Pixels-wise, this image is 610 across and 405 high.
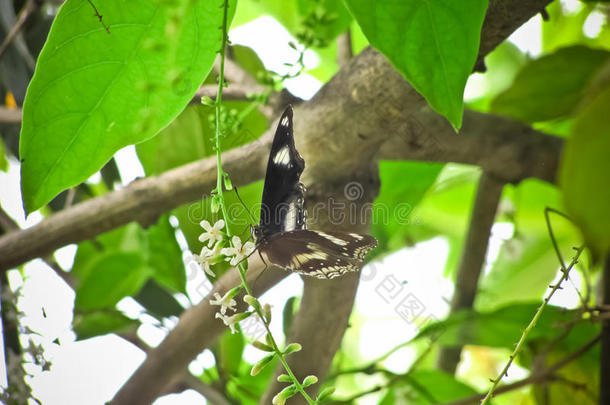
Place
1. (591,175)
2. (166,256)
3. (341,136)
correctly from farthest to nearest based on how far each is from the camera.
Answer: (166,256), (341,136), (591,175)

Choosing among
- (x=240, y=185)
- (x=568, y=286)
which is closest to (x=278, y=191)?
(x=240, y=185)

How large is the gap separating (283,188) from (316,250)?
27 mm

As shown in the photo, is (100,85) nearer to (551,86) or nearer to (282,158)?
(282,158)

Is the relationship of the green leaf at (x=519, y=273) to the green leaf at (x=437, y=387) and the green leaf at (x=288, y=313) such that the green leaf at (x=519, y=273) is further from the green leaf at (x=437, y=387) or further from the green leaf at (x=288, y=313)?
the green leaf at (x=288, y=313)

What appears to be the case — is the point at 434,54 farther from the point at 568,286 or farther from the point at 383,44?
the point at 568,286

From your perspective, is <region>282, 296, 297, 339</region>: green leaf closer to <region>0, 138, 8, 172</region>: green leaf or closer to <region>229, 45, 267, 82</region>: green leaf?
<region>229, 45, 267, 82</region>: green leaf

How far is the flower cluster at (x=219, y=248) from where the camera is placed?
0.21m

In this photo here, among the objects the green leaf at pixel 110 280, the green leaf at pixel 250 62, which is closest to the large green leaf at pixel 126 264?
the green leaf at pixel 110 280

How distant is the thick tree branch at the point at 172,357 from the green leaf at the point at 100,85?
0.09m

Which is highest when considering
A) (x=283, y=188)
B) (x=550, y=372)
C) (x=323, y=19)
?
(x=323, y=19)

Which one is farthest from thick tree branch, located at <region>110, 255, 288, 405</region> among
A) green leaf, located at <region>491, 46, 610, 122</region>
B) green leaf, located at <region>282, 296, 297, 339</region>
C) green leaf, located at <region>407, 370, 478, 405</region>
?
green leaf, located at <region>491, 46, 610, 122</region>

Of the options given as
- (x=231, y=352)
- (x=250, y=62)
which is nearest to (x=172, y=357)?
(x=231, y=352)

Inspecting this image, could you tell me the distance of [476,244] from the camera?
1.28 feet

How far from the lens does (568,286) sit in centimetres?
25
